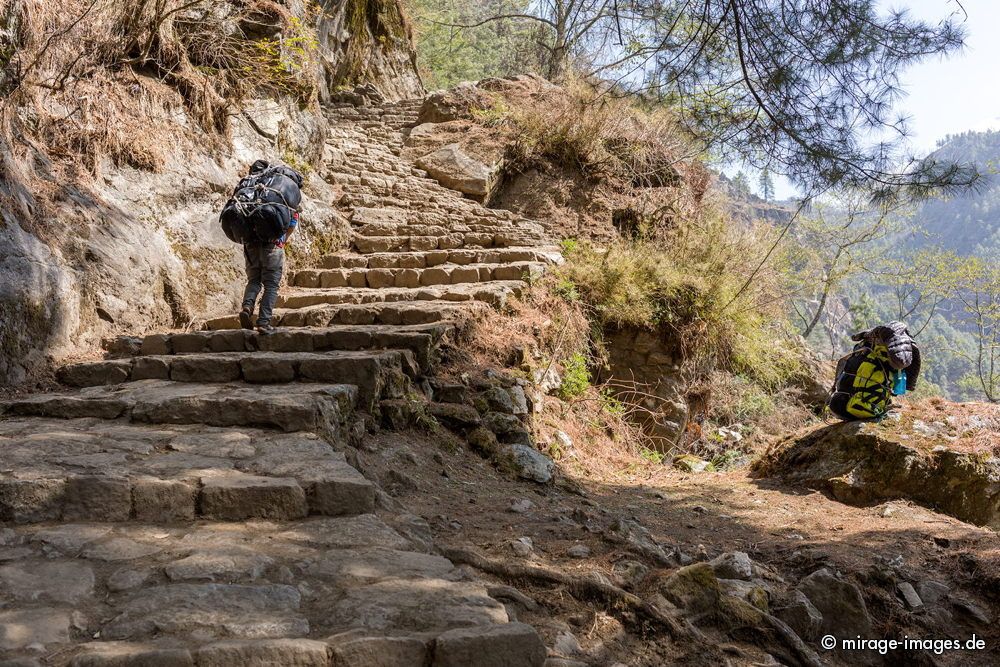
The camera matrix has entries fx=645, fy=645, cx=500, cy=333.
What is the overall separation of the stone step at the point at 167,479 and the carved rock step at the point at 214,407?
325 millimetres

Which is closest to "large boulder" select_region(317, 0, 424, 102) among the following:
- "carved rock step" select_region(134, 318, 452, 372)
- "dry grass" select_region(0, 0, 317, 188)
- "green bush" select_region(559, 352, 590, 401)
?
"dry grass" select_region(0, 0, 317, 188)

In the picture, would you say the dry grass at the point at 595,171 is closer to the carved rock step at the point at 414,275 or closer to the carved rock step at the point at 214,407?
the carved rock step at the point at 414,275

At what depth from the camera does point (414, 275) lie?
24.9 feet

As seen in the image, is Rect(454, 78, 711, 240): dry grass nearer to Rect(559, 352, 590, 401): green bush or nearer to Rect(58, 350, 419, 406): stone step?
Rect(559, 352, 590, 401): green bush

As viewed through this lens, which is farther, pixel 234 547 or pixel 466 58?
pixel 466 58

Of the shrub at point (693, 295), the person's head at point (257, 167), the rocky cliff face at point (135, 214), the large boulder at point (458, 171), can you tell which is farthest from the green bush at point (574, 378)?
the large boulder at point (458, 171)

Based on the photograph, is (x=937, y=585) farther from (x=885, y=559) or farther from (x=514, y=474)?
(x=514, y=474)

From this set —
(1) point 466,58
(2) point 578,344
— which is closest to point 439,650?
(2) point 578,344

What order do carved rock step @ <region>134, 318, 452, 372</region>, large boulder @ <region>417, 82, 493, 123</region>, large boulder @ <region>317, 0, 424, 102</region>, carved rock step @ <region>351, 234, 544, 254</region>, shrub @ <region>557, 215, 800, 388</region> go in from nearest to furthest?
carved rock step @ <region>134, 318, 452, 372</region> < shrub @ <region>557, 215, 800, 388</region> < carved rock step @ <region>351, 234, 544, 254</region> < large boulder @ <region>417, 82, 493, 123</region> < large boulder @ <region>317, 0, 424, 102</region>

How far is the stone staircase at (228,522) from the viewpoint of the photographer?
167 cm

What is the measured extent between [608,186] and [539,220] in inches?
53.3

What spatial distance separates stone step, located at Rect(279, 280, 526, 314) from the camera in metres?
6.61

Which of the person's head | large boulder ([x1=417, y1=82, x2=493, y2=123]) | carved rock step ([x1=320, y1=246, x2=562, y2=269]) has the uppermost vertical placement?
large boulder ([x1=417, y1=82, x2=493, y2=123])

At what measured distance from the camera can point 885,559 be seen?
3699 millimetres
